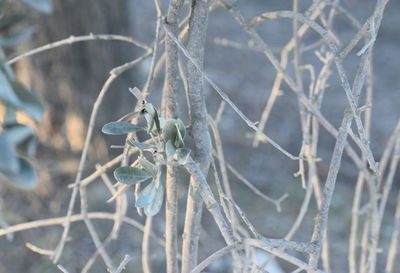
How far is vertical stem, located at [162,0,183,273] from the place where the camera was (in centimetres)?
88

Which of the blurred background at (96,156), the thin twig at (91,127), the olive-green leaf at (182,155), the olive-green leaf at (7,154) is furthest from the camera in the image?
the blurred background at (96,156)

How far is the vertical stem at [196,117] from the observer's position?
2.88ft

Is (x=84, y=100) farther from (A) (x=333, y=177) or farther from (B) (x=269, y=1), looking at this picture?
(B) (x=269, y=1)

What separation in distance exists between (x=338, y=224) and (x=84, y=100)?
3.95ft

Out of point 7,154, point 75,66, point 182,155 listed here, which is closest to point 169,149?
point 182,155

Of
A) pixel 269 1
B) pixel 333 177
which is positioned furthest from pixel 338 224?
pixel 269 1

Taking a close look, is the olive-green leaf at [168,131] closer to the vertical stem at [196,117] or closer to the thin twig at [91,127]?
the vertical stem at [196,117]

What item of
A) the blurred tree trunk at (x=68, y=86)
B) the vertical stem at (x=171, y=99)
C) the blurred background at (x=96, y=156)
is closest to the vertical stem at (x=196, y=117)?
the vertical stem at (x=171, y=99)

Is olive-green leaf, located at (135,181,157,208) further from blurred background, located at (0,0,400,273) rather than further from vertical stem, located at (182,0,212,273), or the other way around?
blurred background, located at (0,0,400,273)

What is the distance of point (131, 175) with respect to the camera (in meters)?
0.83

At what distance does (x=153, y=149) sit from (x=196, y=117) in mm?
122

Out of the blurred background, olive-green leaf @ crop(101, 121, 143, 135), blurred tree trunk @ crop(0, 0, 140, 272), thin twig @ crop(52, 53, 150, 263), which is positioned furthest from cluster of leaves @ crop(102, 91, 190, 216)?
blurred tree trunk @ crop(0, 0, 140, 272)

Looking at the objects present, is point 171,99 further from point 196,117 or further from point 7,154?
point 7,154

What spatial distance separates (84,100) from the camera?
98.1 inches
